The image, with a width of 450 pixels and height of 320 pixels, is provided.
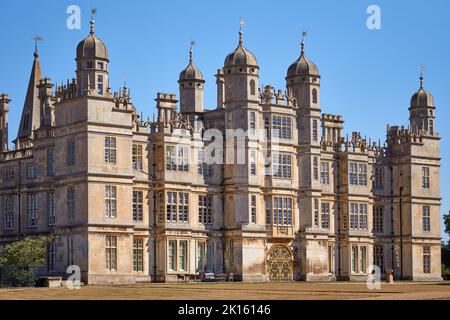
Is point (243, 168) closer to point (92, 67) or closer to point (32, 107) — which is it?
point (92, 67)

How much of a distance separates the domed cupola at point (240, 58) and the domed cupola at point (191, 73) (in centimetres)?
661

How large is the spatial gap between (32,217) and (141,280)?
409 inches

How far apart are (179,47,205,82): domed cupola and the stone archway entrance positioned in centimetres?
1481

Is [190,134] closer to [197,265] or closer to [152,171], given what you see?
[152,171]

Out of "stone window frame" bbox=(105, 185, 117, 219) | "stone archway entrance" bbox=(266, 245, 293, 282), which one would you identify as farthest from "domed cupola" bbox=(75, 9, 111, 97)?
"stone archway entrance" bbox=(266, 245, 293, 282)

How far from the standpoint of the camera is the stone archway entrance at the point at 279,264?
81438 mm

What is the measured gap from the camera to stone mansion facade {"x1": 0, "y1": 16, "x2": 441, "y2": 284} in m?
71.4

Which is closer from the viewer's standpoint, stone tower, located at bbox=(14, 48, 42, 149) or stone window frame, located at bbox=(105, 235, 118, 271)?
stone window frame, located at bbox=(105, 235, 118, 271)

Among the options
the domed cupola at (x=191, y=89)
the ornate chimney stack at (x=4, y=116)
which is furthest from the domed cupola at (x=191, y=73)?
the ornate chimney stack at (x=4, y=116)

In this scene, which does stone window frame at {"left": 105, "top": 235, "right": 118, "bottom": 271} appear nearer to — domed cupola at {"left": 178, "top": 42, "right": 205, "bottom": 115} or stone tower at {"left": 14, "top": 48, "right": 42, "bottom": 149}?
domed cupola at {"left": 178, "top": 42, "right": 205, "bottom": 115}

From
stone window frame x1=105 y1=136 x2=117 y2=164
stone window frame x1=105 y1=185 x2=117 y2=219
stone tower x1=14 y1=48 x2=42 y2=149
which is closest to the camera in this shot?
stone window frame x1=105 y1=185 x2=117 y2=219

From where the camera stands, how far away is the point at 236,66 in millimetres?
79125

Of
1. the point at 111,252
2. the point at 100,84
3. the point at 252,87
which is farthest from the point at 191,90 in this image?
the point at 111,252
